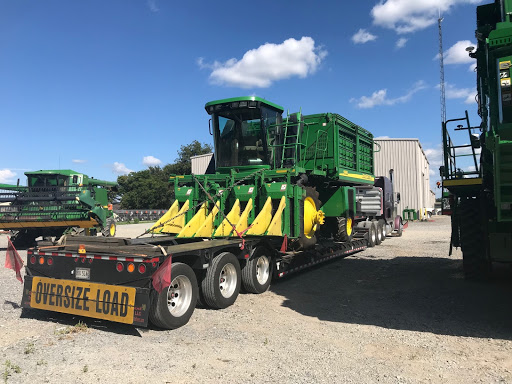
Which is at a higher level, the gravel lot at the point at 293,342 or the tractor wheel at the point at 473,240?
the tractor wheel at the point at 473,240

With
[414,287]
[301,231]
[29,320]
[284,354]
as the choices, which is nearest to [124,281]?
[29,320]

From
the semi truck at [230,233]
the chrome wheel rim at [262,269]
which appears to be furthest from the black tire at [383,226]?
the chrome wheel rim at [262,269]

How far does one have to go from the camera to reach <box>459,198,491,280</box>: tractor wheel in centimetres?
698

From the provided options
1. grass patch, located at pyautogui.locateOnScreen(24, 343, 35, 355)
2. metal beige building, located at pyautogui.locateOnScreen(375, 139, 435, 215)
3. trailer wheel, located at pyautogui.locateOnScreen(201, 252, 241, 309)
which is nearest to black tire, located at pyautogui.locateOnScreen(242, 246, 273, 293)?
trailer wheel, located at pyautogui.locateOnScreen(201, 252, 241, 309)

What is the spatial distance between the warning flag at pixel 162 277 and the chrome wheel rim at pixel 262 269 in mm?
2469

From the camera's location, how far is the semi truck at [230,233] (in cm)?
467

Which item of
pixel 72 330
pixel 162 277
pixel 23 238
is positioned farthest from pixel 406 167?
pixel 72 330

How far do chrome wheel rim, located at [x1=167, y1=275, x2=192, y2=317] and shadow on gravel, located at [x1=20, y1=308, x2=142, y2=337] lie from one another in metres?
0.51

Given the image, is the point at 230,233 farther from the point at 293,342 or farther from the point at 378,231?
the point at 378,231

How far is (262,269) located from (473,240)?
392 cm

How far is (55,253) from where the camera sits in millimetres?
5121

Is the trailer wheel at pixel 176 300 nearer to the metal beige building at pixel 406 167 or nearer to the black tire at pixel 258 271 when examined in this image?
the black tire at pixel 258 271

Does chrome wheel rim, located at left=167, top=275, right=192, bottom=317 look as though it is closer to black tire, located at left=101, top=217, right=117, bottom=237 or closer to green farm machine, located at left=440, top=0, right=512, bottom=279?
green farm machine, located at left=440, top=0, right=512, bottom=279

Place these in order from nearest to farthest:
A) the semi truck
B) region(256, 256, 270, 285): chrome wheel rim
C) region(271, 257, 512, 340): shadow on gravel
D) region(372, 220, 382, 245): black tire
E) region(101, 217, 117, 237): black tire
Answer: the semi truck
region(271, 257, 512, 340): shadow on gravel
region(256, 256, 270, 285): chrome wheel rim
region(101, 217, 117, 237): black tire
region(372, 220, 382, 245): black tire
